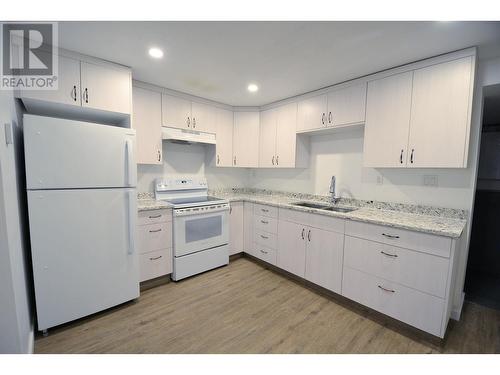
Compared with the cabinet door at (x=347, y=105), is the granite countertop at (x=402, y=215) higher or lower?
lower

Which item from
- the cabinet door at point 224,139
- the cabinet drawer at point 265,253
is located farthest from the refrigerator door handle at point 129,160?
the cabinet drawer at point 265,253

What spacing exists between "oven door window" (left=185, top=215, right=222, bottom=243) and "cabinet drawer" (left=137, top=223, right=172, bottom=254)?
0.72ft

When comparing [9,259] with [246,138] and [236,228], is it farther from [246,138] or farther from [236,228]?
[246,138]

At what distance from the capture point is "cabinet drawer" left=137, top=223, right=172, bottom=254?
7.74ft

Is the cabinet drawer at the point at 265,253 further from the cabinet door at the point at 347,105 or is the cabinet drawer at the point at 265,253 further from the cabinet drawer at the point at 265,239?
the cabinet door at the point at 347,105

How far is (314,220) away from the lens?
244cm

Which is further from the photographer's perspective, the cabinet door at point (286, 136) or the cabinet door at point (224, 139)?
the cabinet door at point (224, 139)

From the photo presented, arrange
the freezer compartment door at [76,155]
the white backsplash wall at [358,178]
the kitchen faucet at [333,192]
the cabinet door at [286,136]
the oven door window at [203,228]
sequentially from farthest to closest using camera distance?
1. the cabinet door at [286,136]
2. the kitchen faucet at [333,192]
3. the oven door window at [203,228]
4. the white backsplash wall at [358,178]
5. the freezer compartment door at [76,155]

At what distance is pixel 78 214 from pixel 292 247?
2.17 metres

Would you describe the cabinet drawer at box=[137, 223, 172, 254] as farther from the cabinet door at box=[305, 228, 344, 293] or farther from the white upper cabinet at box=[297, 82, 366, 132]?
the white upper cabinet at box=[297, 82, 366, 132]

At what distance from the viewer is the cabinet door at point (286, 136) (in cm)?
304

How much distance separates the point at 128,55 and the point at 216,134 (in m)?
1.51

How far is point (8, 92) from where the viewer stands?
1424 mm

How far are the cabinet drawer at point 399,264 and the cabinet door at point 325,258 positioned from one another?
96mm
